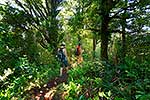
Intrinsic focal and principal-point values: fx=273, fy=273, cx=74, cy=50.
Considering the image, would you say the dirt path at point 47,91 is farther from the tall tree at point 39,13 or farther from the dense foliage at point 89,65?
the tall tree at point 39,13

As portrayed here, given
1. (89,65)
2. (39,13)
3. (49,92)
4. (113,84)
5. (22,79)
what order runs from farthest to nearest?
(39,13) < (49,92) < (22,79) < (89,65) < (113,84)

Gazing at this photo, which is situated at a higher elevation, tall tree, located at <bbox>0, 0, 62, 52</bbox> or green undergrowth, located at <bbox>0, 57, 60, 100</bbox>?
tall tree, located at <bbox>0, 0, 62, 52</bbox>

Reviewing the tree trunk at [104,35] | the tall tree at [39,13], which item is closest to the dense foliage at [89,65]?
the tree trunk at [104,35]

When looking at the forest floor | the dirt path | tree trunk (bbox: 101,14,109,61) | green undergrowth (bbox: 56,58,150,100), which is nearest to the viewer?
green undergrowth (bbox: 56,58,150,100)

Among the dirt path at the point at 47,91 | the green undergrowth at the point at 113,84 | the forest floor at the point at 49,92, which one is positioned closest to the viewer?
the green undergrowth at the point at 113,84

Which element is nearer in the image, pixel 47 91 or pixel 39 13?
pixel 47 91

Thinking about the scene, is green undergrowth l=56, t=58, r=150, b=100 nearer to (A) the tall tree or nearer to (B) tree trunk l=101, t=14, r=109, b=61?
(B) tree trunk l=101, t=14, r=109, b=61

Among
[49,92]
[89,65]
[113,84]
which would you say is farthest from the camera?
[49,92]

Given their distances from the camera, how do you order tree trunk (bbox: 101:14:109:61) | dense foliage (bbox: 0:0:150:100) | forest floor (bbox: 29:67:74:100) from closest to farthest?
dense foliage (bbox: 0:0:150:100) < forest floor (bbox: 29:67:74:100) < tree trunk (bbox: 101:14:109:61)

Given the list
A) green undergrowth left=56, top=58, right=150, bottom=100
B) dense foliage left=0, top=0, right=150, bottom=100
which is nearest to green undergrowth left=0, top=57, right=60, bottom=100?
dense foliage left=0, top=0, right=150, bottom=100

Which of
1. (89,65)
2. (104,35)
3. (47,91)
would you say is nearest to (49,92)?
(47,91)

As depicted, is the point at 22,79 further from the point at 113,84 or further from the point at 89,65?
the point at 113,84

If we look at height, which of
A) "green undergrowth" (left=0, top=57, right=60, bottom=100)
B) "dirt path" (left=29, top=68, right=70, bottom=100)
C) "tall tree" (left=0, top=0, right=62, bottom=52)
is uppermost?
"tall tree" (left=0, top=0, right=62, bottom=52)

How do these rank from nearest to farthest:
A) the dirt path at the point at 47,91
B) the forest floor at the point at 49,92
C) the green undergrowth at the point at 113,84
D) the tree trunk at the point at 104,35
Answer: the green undergrowth at the point at 113,84 → the forest floor at the point at 49,92 → the dirt path at the point at 47,91 → the tree trunk at the point at 104,35
